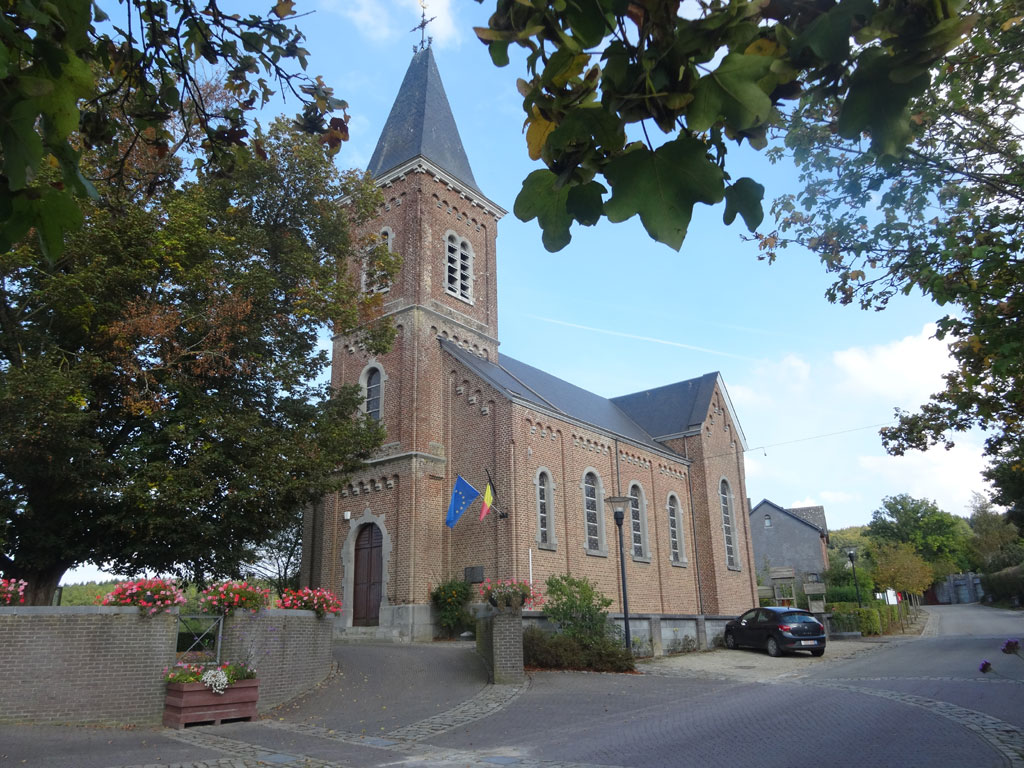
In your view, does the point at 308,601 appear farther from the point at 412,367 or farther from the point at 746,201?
the point at 746,201

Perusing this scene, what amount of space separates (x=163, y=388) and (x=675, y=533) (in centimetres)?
2186

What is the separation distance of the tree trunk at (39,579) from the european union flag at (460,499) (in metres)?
9.85

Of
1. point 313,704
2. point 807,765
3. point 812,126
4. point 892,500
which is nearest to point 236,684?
point 313,704

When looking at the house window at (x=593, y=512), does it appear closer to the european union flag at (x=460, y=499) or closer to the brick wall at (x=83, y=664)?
the european union flag at (x=460, y=499)

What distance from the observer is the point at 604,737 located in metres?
9.16

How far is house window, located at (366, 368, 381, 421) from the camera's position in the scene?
966 inches

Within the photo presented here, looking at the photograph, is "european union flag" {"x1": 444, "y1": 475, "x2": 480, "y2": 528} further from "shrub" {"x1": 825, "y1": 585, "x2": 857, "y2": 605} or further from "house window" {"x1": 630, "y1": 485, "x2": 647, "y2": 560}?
"shrub" {"x1": 825, "y1": 585, "x2": 857, "y2": 605}

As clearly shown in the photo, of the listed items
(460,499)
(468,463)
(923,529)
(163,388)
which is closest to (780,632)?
(460,499)

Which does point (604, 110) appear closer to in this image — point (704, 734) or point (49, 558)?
point (704, 734)

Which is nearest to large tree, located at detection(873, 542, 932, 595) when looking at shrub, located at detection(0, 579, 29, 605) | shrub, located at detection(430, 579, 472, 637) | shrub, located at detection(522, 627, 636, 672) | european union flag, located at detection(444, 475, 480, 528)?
shrub, located at detection(430, 579, 472, 637)

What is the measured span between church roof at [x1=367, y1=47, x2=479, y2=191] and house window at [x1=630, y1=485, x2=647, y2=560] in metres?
13.5

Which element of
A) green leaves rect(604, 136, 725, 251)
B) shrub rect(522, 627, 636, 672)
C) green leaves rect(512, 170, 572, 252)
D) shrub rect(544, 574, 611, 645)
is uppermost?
green leaves rect(512, 170, 572, 252)

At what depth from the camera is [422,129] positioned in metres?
28.0

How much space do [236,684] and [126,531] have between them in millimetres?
4617
